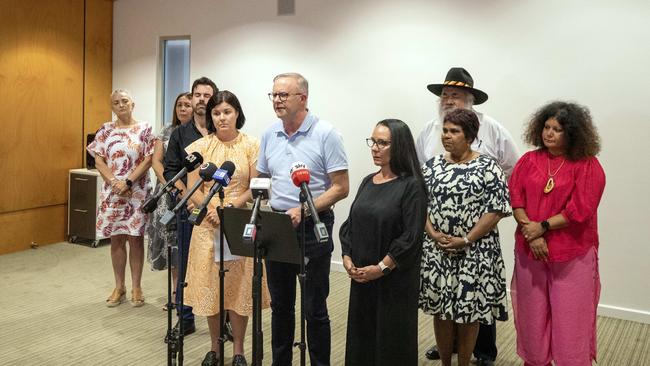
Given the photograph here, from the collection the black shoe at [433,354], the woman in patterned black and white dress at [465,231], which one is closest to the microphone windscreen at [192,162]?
the woman in patterned black and white dress at [465,231]

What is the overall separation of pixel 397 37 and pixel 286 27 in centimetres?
122

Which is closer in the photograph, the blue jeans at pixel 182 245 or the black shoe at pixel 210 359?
the blue jeans at pixel 182 245

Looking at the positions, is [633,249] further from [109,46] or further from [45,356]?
[109,46]

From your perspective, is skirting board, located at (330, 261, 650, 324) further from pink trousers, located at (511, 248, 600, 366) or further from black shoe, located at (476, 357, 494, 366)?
pink trousers, located at (511, 248, 600, 366)

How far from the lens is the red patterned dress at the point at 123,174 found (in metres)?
4.51

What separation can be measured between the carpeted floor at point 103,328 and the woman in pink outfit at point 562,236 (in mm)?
687

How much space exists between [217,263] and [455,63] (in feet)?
9.25

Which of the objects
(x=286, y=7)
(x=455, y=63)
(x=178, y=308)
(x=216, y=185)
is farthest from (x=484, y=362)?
(x=286, y=7)

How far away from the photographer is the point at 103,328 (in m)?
4.11

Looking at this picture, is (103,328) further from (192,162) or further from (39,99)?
(39,99)

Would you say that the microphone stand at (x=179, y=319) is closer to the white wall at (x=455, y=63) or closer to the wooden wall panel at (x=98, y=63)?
the white wall at (x=455, y=63)

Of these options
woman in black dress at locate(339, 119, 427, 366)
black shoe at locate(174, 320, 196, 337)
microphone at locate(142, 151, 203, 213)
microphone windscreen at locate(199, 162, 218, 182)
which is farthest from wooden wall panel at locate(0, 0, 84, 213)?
woman in black dress at locate(339, 119, 427, 366)

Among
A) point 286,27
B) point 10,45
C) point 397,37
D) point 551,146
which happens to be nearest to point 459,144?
point 551,146

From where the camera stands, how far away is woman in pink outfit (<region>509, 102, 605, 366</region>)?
2941 mm
